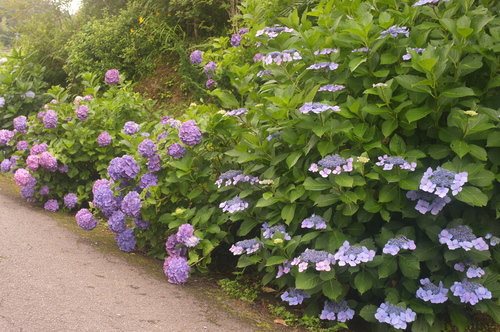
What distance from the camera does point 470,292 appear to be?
223cm

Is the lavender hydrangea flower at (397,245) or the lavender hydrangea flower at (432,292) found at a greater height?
the lavender hydrangea flower at (397,245)

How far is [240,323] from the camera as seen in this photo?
2.52 m

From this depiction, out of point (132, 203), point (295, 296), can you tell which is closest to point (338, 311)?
point (295, 296)

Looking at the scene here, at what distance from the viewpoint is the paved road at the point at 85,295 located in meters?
2.18

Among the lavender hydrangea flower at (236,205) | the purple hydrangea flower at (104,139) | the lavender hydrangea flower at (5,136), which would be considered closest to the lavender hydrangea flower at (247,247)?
the lavender hydrangea flower at (236,205)

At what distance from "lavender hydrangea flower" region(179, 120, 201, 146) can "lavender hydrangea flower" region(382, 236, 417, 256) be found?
4.66 ft

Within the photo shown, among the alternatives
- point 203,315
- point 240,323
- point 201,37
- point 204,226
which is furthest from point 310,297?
point 201,37

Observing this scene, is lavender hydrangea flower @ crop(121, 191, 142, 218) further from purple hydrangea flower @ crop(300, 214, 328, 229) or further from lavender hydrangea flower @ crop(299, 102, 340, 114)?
lavender hydrangea flower @ crop(299, 102, 340, 114)

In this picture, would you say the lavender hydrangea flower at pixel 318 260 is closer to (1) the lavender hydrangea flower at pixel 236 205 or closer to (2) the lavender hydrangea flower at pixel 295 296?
(2) the lavender hydrangea flower at pixel 295 296

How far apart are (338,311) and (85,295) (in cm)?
140

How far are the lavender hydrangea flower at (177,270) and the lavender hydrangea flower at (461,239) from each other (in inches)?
60.2

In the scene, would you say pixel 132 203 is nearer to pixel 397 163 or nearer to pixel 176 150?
pixel 176 150

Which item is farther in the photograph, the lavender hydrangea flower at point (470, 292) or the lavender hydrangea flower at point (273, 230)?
the lavender hydrangea flower at point (273, 230)

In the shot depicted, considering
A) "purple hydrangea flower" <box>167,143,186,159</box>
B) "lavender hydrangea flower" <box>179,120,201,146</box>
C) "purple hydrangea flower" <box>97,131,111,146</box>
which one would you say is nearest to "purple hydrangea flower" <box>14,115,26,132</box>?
"purple hydrangea flower" <box>97,131,111,146</box>
